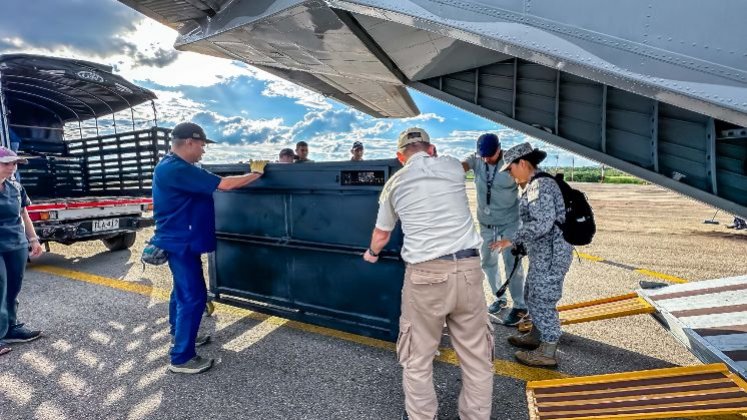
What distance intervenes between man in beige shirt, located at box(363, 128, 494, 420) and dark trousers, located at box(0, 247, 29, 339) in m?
3.69

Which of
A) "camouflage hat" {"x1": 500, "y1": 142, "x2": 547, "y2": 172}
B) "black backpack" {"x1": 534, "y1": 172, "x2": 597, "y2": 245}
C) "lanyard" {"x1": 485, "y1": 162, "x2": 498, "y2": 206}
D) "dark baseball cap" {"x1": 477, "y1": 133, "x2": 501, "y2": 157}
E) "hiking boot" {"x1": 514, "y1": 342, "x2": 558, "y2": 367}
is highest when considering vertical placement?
"dark baseball cap" {"x1": 477, "y1": 133, "x2": 501, "y2": 157}

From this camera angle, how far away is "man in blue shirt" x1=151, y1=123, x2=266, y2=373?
290cm

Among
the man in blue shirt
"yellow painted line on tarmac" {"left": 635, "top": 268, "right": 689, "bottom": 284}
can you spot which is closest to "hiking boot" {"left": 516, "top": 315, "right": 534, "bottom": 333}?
the man in blue shirt

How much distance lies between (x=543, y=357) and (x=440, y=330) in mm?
1300

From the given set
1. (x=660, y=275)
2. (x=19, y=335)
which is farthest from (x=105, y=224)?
(x=660, y=275)

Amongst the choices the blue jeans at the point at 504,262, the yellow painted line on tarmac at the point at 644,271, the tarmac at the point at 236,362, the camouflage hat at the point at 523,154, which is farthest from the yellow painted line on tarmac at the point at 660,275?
the camouflage hat at the point at 523,154

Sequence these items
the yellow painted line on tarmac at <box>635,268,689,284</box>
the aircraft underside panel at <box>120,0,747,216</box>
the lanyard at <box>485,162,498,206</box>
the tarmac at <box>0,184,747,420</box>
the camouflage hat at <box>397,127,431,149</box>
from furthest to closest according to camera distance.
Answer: the yellow painted line on tarmac at <box>635,268,689,284</box>, the lanyard at <box>485,162,498,206</box>, the tarmac at <box>0,184,747,420</box>, the camouflage hat at <box>397,127,431,149</box>, the aircraft underside panel at <box>120,0,747,216</box>

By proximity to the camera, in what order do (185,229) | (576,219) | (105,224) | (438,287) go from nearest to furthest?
1. (438,287)
2. (576,219)
3. (185,229)
4. (105,224)

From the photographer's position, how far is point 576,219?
112 inches

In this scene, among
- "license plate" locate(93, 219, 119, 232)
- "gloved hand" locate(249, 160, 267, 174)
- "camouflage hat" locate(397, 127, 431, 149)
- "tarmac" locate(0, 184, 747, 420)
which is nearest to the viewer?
"camouflage hat" locate(397, 127, 431, 149)

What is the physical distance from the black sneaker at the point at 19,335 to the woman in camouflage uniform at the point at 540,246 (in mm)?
4289

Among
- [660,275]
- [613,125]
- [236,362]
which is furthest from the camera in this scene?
[660,275]

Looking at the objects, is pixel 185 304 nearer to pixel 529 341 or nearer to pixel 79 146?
pixel 529 341

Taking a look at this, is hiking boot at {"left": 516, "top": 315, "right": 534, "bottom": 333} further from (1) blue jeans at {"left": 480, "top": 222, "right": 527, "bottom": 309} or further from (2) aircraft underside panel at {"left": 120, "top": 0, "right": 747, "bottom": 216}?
(2) aircraft underside panel at {"left": 120, "top": 0, "right": 747, "bottom": 216}
